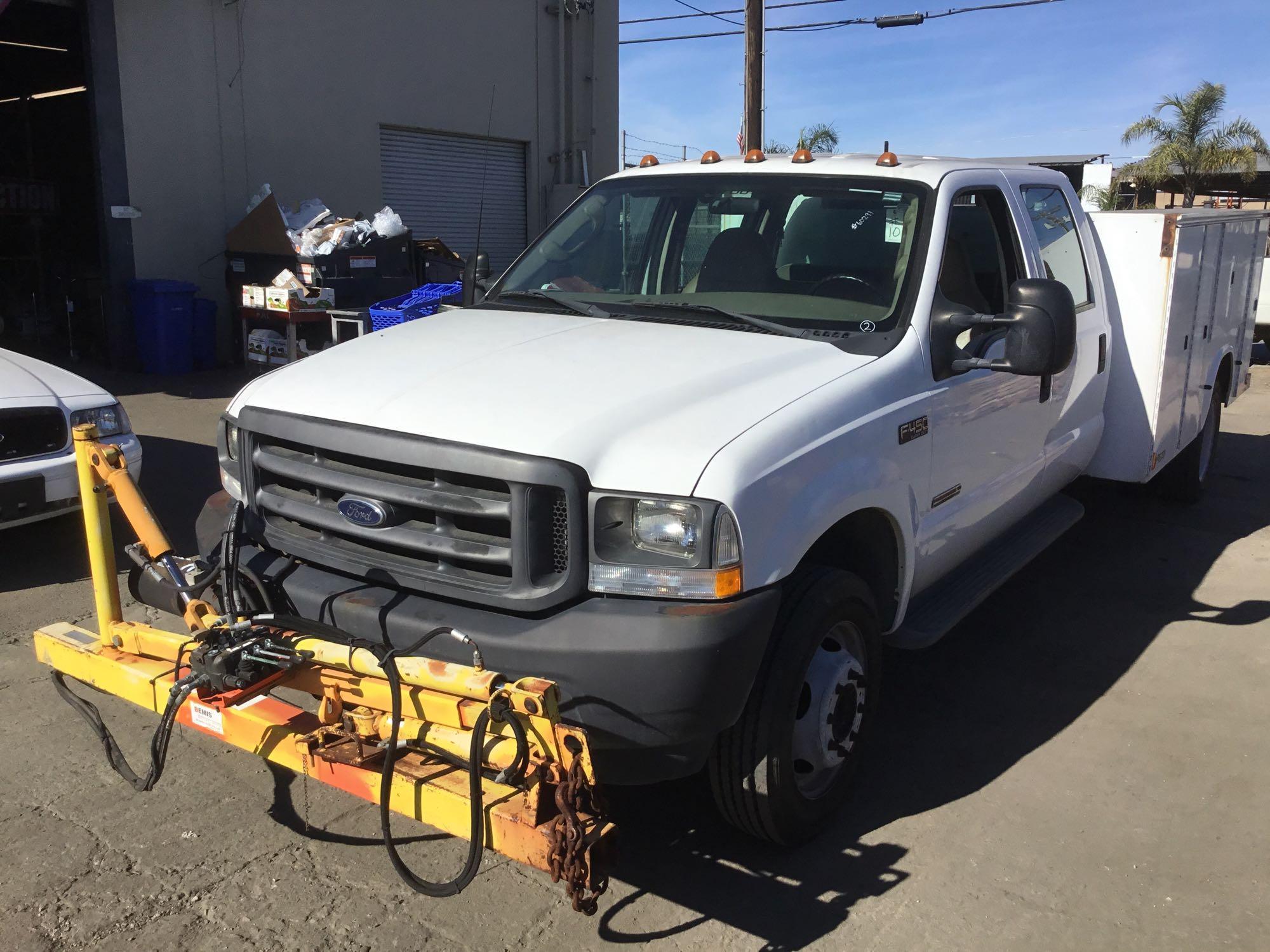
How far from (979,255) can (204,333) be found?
32.7ft

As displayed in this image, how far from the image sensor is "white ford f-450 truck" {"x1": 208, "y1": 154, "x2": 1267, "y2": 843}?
2762mm

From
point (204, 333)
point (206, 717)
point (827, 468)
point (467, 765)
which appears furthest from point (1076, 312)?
point (204, 333)

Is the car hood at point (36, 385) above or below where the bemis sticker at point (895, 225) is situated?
below

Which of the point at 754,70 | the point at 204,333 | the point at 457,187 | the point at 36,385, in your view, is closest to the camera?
the point at 36,385

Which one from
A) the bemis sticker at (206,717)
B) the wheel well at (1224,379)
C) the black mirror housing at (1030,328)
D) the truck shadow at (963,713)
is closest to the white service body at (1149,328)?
the truck shadow at (963,713)

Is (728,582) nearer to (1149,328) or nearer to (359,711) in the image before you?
(359,711)

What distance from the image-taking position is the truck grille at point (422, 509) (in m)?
2.79

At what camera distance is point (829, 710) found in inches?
130

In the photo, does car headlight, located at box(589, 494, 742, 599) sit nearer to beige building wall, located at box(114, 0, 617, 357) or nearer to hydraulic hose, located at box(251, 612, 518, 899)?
hydraulic hose, located at box(251, 612, 518, 899)

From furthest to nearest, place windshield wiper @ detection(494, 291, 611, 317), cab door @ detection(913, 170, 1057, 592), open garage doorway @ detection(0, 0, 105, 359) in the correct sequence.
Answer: open garage doorway @ detection(0, 0, 105, 359), windshield wiper @ detection(494, 291, 611, 317), cab door @ detection(913, 170, 1057, 592)

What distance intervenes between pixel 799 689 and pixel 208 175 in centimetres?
1150

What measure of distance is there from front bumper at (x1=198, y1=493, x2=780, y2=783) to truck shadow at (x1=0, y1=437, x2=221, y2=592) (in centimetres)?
323

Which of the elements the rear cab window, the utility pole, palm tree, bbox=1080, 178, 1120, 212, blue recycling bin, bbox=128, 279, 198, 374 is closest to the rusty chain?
the rear cab window

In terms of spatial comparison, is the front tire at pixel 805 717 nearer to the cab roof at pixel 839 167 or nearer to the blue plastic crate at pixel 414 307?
the cab roof at pixel 839 167
